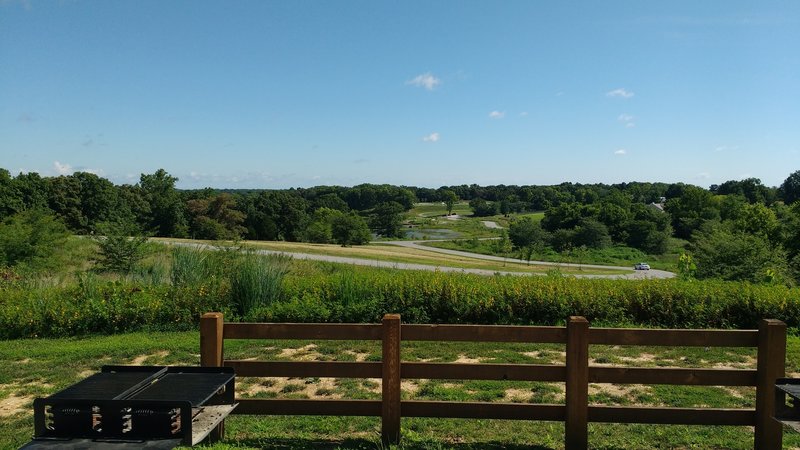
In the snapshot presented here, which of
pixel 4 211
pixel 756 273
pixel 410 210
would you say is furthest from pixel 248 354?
pixel 410 210

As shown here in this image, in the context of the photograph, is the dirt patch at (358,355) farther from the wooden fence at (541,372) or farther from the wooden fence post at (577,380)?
the wooden fence post at (577,380)

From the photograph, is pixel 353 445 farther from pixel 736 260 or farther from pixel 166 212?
pixel 166 212

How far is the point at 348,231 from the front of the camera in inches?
3260

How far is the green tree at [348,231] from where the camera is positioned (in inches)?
3253

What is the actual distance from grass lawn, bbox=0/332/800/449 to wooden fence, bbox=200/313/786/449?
0.36m

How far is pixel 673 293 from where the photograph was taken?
446 inches

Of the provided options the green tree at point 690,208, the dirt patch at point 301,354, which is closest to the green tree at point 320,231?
the green tree at point 690,208

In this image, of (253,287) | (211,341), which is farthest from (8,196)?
(211,341)

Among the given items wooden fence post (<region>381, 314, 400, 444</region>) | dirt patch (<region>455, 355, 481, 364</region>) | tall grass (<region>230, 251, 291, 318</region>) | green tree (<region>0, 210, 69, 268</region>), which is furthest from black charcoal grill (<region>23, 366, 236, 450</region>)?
green tree (<region>0, 210, 69, 268</region>)

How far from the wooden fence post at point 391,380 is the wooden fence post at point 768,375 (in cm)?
333

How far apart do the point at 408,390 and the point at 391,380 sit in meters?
2.17

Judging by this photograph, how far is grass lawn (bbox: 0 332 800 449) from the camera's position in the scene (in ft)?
17.4

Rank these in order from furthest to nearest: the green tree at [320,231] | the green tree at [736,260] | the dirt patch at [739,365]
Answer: the green tree at [320,231] < the green tree at [736,260] < the dirt patch at [739,365]

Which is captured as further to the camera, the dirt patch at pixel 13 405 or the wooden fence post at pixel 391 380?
the dirt patch at pixel 13 405
